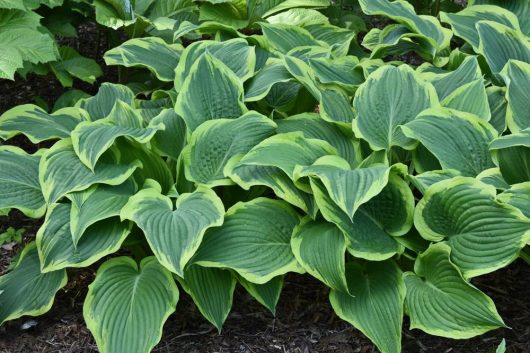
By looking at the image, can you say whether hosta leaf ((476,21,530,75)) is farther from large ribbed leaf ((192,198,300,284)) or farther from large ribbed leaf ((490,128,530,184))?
large ribbed leaf ((192,198,300,284))

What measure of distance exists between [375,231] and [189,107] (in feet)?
3.12

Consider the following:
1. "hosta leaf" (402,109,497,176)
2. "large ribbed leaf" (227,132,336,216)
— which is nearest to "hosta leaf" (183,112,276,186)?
"large ribbed leaf" (227,132,336,216)

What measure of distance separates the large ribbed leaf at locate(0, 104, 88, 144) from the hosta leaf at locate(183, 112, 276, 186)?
0.62 metres

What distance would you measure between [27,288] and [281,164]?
3.61ft

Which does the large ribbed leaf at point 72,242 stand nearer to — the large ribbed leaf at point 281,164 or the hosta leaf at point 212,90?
the large ribbed leaf at point 281,164

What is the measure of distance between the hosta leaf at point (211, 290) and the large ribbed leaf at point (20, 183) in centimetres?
66

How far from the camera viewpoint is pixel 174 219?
2389 millimetres

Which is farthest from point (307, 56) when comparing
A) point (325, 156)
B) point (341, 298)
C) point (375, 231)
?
point (341, 298)

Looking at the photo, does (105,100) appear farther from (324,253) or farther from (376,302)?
(376,302)

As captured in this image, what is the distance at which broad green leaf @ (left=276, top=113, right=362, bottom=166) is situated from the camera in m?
2.88

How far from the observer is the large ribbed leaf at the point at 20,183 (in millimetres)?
2654

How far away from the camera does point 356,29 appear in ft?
13.4

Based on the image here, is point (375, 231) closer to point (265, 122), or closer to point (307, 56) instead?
point (265, 122)

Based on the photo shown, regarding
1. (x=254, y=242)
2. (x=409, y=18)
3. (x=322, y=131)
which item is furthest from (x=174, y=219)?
(x=409, y=18)
